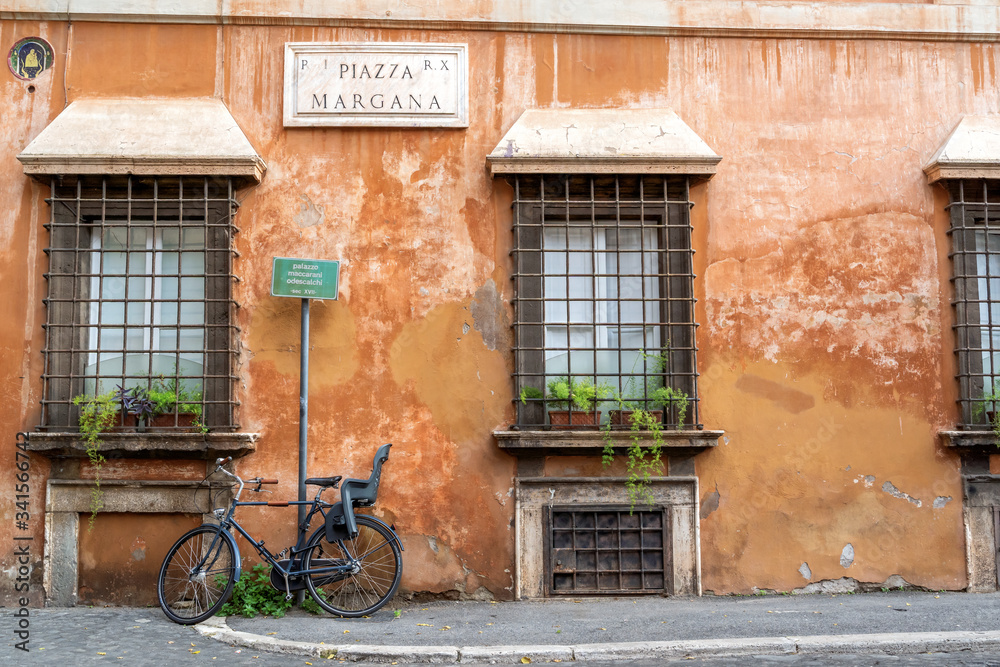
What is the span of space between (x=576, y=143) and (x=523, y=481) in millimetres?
2664

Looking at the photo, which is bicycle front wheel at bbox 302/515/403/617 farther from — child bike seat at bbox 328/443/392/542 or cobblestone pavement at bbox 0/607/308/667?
cobblestone pavement at bbox 0/607/308/667

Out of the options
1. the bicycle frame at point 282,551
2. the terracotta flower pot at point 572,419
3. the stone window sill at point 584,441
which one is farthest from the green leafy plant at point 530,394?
the bicycle frame at point 282,551

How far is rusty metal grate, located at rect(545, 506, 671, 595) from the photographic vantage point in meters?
6.57

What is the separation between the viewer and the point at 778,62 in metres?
7.02

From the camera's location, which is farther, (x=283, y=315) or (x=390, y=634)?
(x=283, y=315)

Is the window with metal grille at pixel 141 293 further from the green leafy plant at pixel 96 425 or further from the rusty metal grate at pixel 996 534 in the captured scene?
the rusty metal grate at pixel 996 534

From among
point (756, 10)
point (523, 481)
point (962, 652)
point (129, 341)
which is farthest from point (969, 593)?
point (129, 341)

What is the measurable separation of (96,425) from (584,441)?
3.62m

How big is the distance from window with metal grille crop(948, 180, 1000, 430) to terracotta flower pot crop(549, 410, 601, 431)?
294 centimetres

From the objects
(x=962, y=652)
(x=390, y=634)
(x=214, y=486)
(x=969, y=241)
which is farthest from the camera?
(x=969, y=241)

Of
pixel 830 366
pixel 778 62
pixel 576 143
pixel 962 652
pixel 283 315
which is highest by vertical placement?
pixel 778 62

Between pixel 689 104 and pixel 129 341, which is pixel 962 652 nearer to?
pixel 689 104

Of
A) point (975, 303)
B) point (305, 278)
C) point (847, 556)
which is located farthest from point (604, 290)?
point (975, 303)

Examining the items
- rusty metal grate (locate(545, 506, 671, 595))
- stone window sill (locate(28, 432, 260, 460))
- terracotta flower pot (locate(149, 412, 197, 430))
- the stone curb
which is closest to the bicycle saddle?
stone window sill (locate(28, 432, 260, 460))
